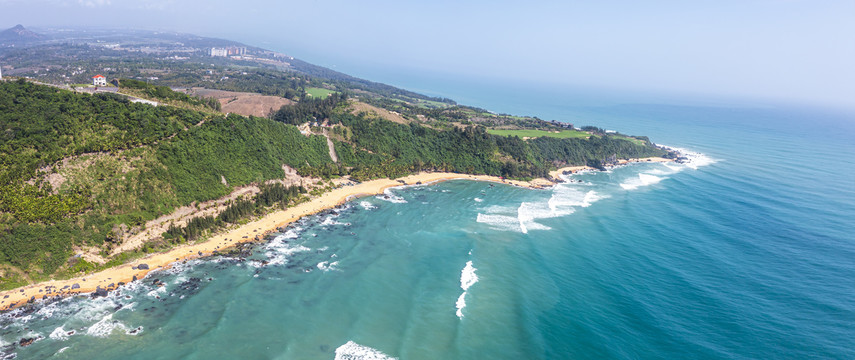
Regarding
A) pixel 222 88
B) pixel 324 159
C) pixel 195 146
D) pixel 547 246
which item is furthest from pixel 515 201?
pixel 222 88

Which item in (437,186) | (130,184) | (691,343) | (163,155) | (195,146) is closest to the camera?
(691,343)

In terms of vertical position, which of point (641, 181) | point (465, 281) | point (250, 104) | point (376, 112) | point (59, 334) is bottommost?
point (59, 334)

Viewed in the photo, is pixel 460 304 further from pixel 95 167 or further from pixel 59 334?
pixel 95 167

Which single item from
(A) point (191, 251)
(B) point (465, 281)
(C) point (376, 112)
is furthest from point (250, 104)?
(B) point (465, 281)

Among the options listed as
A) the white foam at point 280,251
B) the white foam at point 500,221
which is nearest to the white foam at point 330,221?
the white foam at point 280,251

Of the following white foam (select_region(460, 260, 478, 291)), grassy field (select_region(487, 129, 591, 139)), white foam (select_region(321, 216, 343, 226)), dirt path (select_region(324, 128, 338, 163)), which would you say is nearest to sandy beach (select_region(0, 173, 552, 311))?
white foam (select_region(321, 216, 343, 226))

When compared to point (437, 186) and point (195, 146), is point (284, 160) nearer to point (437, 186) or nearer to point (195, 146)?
point (195, 146)
